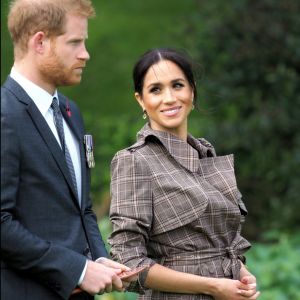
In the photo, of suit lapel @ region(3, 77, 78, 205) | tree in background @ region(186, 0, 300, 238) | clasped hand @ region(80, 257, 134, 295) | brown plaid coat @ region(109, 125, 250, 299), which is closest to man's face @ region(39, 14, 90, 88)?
suit lapel @ region(3, 77, 78, 205)

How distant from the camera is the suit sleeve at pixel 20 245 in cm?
316

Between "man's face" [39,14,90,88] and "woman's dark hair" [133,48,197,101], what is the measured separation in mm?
421

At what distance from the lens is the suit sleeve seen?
3160mm

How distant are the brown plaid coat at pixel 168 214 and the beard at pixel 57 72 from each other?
381mm

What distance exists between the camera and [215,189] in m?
3.75

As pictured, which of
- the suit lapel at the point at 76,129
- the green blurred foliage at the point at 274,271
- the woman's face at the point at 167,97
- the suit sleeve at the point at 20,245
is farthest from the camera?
the green blurred foliage at the point at 274,271

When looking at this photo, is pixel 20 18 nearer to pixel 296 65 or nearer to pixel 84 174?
pixel 84 174

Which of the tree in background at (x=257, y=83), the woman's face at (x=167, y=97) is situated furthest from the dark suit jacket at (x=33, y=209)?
the tree in background at (x=257, y=83)

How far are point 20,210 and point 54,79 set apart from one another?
0.48 m

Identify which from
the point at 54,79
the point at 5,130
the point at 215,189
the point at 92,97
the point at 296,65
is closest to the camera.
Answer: the point at 5,130

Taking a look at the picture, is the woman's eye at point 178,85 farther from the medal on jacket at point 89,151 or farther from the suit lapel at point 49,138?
the suit lapel at point 49,138

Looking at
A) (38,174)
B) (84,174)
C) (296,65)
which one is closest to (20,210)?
(38,174)

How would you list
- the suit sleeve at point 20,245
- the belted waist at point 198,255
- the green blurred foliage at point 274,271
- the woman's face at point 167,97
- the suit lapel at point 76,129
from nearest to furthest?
A: the suit sleeve at point 20,245, the suit lapel at point 76,129, the belted waist at point 198,255, the woman's face at point 167,97, the green blurred foliage at point 274,271

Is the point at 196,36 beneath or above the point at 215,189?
above
